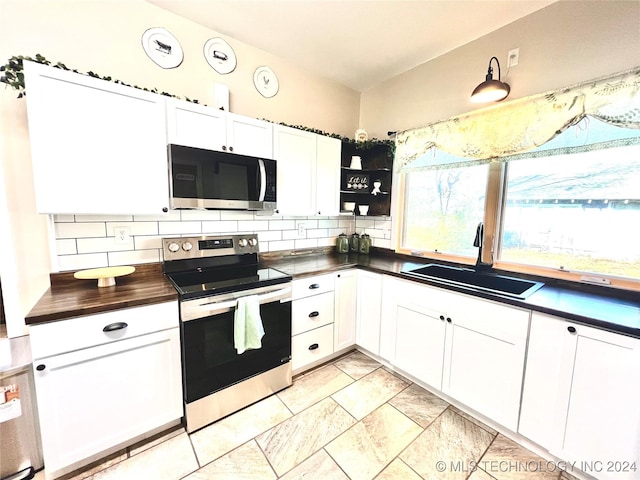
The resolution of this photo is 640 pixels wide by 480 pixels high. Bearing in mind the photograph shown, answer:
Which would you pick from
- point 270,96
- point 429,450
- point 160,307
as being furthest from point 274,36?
point 429,450

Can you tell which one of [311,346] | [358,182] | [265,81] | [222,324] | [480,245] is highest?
[265,81]

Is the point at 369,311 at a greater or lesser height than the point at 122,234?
lesser

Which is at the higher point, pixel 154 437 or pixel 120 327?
pixel 120 327

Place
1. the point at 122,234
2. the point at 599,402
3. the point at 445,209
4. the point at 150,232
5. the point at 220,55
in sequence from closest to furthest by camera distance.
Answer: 1. the point at 599,402
2. the point at 122,234
3. the point at 150,232
4. the point at 220,55
5. the point at 445,209

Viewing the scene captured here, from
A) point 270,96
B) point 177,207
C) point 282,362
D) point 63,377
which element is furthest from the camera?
point 270,96

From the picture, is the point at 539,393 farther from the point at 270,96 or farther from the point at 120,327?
the point at 270,96

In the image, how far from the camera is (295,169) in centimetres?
231

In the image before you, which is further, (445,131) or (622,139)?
(445,131)

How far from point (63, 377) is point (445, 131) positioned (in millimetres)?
2954

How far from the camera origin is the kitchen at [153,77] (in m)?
1.51

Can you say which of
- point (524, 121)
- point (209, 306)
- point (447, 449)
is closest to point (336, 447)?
point (447, 449)

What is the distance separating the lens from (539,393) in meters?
1.44

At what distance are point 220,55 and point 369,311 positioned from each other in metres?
2.52

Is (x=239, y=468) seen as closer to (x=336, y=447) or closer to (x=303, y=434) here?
(x=303, y=434)
